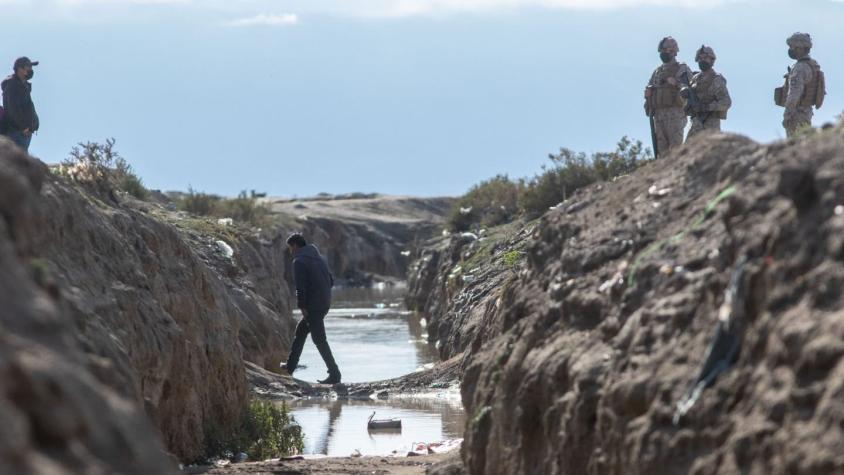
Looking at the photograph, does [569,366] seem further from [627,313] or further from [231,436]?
[231,436]

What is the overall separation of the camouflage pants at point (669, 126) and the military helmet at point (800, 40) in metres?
1.56

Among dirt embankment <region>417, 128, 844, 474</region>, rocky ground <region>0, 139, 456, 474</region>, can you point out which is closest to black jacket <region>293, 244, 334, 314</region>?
rocky ground <region>0, 139, 456, 474</region>

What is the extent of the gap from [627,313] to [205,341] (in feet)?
23.9

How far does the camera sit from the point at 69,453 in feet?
15.7

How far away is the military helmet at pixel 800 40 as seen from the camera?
19156mm

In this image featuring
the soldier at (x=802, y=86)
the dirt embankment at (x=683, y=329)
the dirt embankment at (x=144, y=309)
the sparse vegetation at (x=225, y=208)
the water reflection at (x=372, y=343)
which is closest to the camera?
the dirt embankment at (x=683, y=329)

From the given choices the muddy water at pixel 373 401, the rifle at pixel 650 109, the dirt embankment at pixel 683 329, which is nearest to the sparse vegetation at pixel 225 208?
the muddy water at pixel 373 401

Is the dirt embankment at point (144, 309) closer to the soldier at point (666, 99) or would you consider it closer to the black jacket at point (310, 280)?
the black jacket at point (310, 280)

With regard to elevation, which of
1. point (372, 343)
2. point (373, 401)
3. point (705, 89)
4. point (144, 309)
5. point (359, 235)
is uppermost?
point (359, 235)

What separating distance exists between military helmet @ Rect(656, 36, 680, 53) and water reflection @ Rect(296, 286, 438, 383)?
21.3ft

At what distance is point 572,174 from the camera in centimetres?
3438

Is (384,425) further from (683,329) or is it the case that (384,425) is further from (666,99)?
(683,329)

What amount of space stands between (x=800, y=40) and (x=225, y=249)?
11512mm

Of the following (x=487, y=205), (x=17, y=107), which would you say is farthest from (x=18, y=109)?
(x=487, y=205)
